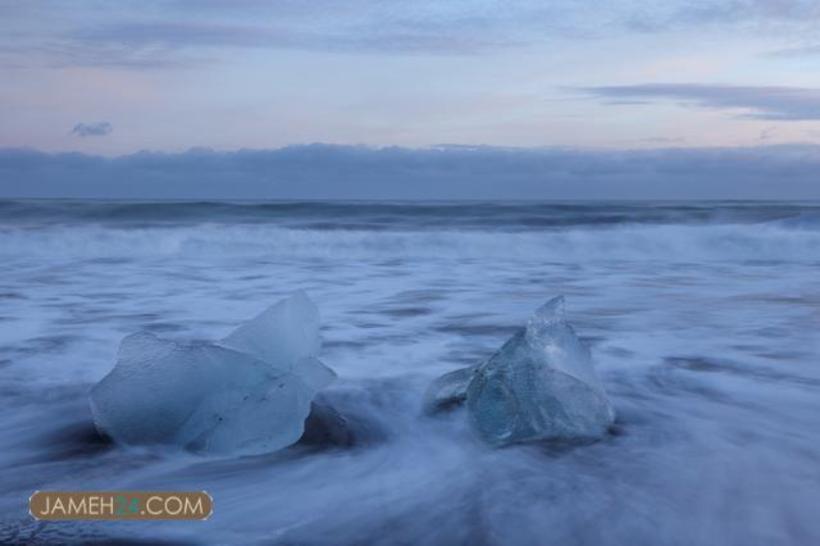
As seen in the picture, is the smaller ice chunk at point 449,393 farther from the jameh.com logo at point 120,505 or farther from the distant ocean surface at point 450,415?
the jameh.com logo at point 120,505

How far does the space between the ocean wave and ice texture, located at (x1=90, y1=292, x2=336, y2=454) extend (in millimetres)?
7974

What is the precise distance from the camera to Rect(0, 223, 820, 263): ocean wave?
1098cm

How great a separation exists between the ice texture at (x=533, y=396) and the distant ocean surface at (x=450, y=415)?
70mm

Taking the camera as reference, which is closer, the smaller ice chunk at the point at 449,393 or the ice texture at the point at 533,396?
the ice texture at the point at 533,396

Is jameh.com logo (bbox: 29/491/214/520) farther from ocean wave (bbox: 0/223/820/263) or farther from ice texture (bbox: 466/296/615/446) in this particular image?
ocean wave (bbox: 0/223/820/263)

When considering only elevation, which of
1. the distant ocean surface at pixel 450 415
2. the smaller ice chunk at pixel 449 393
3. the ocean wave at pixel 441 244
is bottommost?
the ocean wave at pixel 441 244

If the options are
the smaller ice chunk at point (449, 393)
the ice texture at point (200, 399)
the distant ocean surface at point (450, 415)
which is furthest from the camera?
the smaller ice chunk at point (449, 393)

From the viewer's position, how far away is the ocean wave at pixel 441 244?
10977 millimetres

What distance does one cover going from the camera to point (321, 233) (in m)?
12.8

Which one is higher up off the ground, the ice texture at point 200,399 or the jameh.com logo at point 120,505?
the ice texture at point 200,399

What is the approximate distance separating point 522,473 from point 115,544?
1.06 meters

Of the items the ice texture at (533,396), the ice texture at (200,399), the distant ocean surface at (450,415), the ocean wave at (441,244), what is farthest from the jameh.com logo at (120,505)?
the ocean wave at (441,244)

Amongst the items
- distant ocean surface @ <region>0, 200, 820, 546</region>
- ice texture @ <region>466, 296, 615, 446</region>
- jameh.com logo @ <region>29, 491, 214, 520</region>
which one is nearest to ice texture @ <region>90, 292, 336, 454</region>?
distant ocean surface @ <region>0, 200, 820, 546</region>

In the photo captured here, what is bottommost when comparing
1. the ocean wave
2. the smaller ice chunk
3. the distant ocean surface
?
the ocean wave
